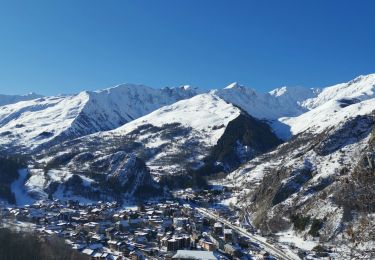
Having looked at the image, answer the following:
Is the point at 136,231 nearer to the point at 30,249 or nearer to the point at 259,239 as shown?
the point at 259,239

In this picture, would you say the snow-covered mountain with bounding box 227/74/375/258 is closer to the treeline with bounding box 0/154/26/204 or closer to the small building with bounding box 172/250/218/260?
the small building with bounding box 172/250/218/260

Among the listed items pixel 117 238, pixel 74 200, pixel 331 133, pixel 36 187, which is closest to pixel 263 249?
pixel 117 238

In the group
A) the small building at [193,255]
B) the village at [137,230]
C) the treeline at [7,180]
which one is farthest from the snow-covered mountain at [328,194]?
the treeline at [7,180]

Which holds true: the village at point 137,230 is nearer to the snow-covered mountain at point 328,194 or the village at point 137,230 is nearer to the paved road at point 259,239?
the paved road at point 259,239

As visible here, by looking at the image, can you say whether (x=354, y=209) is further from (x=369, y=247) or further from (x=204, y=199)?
(x=204, y=199)

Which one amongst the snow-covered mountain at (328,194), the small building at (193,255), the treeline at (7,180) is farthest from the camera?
the treeline at (7,180)
